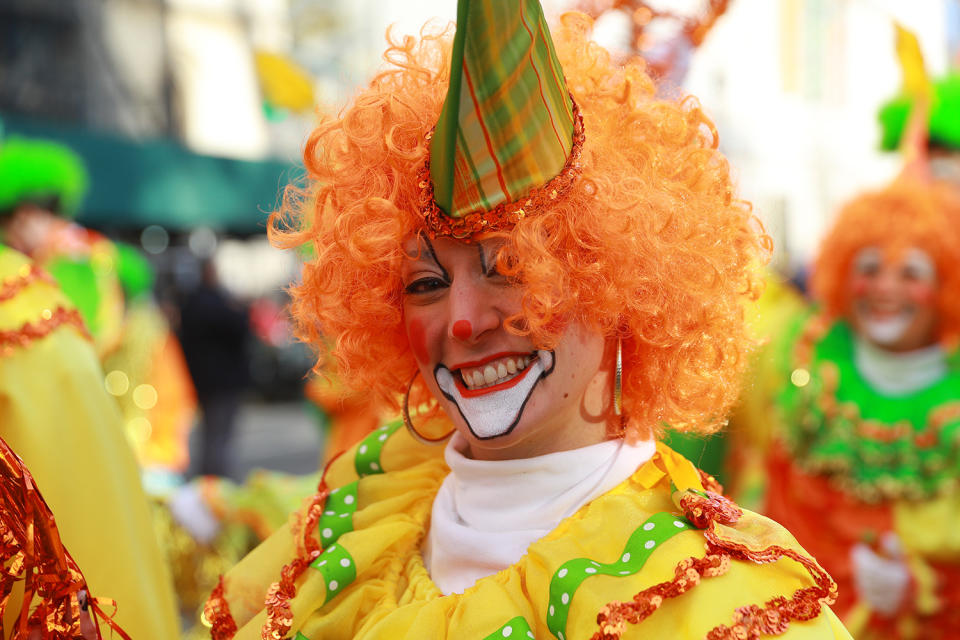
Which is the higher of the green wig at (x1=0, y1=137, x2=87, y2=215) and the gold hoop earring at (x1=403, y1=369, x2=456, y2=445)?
the green wig at (x1=0, y1=137, x2=87, y2=215)

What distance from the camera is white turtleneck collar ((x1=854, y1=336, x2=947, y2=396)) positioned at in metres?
3.29

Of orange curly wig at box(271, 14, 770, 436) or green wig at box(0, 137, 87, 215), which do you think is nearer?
orange curly wig at box(271, 14, 770, 436)

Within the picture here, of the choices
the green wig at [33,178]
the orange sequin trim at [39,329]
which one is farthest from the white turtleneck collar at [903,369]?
the green wig at [33,178]

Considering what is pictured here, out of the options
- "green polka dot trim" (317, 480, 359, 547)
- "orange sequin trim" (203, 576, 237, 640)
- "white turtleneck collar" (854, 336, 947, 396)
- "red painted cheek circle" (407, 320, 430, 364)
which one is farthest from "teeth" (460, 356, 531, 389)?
"white turtleneck collar" (854, 336, 947, 396)

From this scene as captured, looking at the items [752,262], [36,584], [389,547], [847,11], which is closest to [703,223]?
[752,262]

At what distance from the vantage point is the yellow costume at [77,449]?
1938 millimetres

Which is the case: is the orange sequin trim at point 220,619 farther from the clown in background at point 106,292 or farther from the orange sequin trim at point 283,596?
the clown in background at point 106,292

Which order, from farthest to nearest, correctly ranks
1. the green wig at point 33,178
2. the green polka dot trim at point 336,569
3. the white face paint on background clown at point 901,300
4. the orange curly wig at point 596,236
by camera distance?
1. the green wig at point 33,178
2. the white face paint on background clown at point 901,300
3. the green polka dot trim at point 336,569
4. the orange curly wig at point 596,236

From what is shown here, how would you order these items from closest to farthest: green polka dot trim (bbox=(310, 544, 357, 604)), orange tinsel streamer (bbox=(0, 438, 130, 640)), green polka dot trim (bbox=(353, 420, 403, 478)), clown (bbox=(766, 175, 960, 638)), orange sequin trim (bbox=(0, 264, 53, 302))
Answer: orange tinsel streamer (bbox=(0, 438, 130, 640))
green polka dot trim (bbox=(310, 544, 357, 604))
green polka dot trim (bbox=(353, 420, 403, 478))
orange sequin trim (bbox=(0, 264, 53, 302))
clown (bbox=(766, 175, 960, 638))

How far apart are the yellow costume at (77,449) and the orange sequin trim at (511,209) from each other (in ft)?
3.40

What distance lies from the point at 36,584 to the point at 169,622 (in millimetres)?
747

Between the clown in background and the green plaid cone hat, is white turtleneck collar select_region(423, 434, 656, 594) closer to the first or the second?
the green plaid cone hat

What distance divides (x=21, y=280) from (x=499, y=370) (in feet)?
4.03

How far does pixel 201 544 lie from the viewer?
11.9 ft
